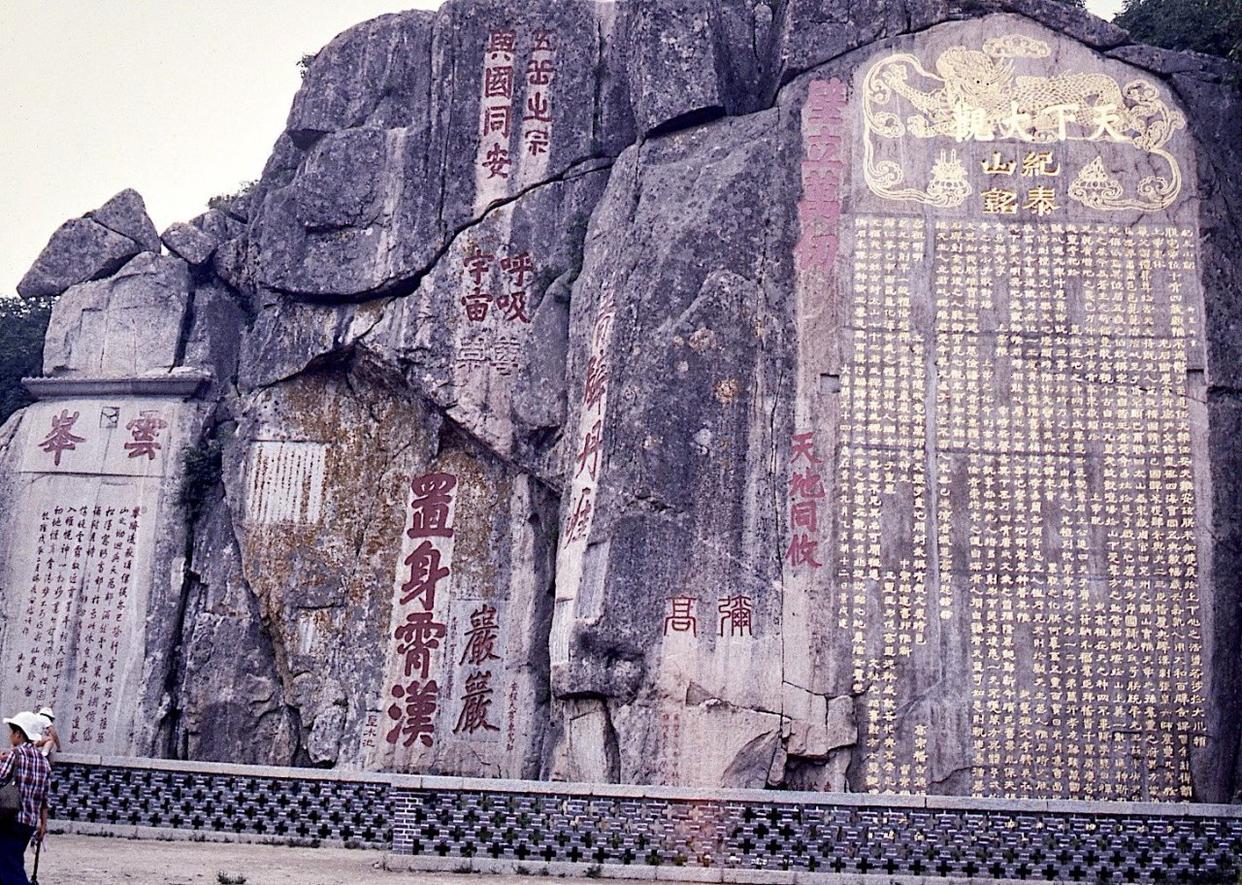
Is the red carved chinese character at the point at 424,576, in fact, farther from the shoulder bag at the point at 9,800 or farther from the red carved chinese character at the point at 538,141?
the shoulder bag at the point at 9,800

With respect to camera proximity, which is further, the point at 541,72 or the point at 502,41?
the point at 502,41

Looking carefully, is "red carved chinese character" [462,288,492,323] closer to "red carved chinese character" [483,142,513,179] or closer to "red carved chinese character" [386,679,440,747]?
"red carved chinese character" [483,142,513,179]

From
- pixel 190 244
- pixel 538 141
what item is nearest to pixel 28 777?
pixel 538 141

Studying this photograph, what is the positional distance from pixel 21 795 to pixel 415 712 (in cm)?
534

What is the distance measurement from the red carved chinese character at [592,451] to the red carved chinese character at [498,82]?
10.9 ft

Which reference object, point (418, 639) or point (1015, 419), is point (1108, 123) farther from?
point (418, 639)

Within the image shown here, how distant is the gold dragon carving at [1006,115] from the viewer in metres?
10.3

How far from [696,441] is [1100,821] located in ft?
11.6

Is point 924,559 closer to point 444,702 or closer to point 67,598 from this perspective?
point 444,702

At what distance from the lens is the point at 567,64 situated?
38.2 feet

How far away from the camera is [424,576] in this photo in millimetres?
10984

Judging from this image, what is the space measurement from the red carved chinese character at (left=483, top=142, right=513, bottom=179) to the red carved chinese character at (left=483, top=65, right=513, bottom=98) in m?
0.46

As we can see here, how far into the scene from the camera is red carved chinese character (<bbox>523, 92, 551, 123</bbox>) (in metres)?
11.6

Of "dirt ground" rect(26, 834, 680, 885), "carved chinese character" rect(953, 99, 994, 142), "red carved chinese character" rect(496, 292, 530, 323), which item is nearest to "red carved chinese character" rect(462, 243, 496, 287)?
"red carved chinese character" rect(496, 292, 530, 323)
